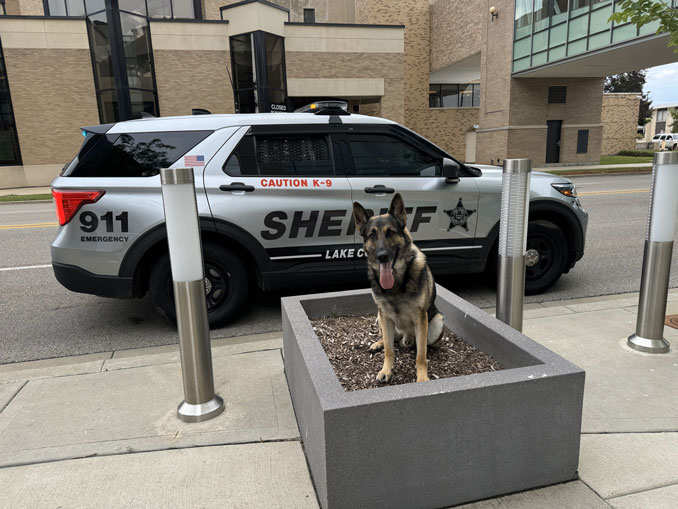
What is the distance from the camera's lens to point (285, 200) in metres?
4.62

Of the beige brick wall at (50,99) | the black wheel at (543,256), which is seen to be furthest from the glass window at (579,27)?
the beige brick wall at (50,99)

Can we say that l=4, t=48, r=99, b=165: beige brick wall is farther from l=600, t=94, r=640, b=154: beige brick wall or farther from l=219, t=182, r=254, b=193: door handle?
l=600, t=94, r=640, b=154: beige brick wall

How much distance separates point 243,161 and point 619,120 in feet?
155

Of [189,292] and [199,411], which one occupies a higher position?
[189,292]

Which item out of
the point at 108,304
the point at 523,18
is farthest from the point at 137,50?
the point at 108,304

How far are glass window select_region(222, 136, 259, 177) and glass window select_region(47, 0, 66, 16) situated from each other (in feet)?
81.4

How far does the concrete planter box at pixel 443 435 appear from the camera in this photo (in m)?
2.09

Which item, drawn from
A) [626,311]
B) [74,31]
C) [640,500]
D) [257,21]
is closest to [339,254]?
[626,311]

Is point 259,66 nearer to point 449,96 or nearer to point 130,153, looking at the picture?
point 449,96

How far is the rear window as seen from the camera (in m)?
4.43

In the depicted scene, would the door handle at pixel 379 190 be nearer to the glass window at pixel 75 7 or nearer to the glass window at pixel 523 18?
the glass window at pixel 75 7

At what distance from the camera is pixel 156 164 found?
14.8 feet

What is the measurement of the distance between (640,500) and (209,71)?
25.5 meters

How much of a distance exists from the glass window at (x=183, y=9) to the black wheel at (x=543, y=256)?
26.1 m
